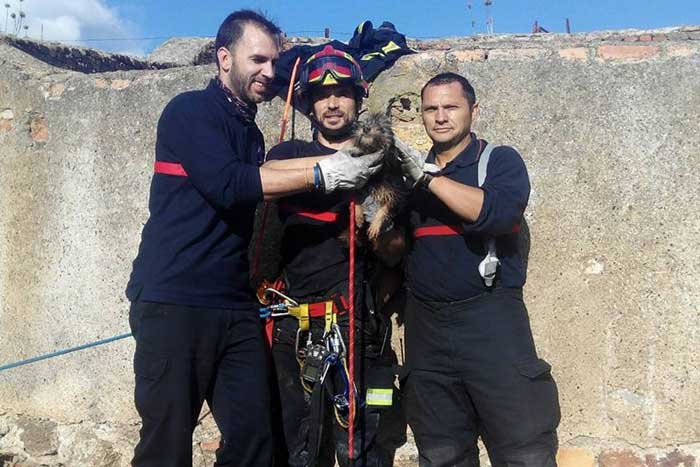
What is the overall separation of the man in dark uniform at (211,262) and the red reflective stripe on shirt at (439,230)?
1.57 ft

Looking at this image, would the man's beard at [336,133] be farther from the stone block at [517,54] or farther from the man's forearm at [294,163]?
the stone block at [517,54]

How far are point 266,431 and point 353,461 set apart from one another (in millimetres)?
454

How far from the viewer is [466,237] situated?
2998mm

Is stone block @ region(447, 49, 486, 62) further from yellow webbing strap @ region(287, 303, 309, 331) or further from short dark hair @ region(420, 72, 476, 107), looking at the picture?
yellow webbing strap @ region(287, 303, 309, 331)

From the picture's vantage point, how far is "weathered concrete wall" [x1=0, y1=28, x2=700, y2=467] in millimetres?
3277

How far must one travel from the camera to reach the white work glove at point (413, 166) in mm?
2758

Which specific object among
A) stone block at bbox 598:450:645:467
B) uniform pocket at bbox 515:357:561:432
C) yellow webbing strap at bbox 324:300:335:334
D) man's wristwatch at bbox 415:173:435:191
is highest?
man's wristwatch at bbox 415:173:435:191

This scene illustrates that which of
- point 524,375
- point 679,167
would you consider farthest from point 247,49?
point 679,167

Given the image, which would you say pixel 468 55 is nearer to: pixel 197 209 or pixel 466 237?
pixel 466 237

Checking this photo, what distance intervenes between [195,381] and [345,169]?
1.02 metres

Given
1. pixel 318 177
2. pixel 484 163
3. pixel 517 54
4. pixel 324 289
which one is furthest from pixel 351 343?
pixel 517 54

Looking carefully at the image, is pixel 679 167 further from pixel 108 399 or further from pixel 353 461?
pixel 108 399

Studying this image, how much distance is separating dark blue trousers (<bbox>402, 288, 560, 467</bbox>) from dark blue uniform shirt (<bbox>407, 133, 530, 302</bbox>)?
3.1 inches

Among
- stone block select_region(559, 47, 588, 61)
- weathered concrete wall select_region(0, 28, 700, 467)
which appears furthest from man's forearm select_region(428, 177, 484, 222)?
stone block select_region(559, 47, 588, 61)
